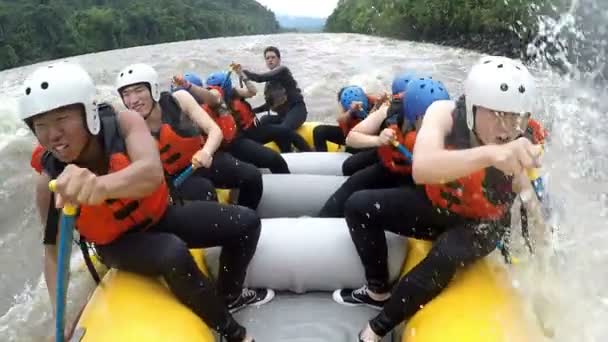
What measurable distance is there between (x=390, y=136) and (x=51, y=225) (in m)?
1.58

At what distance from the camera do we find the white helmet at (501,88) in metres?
2.16

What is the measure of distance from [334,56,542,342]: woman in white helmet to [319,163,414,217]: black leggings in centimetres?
85

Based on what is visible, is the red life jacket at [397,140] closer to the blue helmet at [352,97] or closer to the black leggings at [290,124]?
the blue helmet at [352,97]

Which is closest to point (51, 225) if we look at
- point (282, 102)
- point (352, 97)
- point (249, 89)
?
point (352, 97)

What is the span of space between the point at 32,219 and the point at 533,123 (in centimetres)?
497

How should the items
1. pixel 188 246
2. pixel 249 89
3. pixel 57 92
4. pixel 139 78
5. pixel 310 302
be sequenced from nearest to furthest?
pixel 57 92, pixel 188 246, pixel 310 302, pixel 139 78, pixel 249 89

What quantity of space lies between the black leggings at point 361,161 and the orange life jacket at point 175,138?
3.75ft

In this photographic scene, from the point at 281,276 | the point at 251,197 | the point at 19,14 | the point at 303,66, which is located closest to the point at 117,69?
the point at 303,66

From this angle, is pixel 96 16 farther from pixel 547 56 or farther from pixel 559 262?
pixel 559 262

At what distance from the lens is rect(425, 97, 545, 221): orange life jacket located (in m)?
2.34

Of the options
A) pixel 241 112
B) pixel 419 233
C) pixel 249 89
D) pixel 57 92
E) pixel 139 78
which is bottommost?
pixel 419 233

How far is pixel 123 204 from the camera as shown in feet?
7.42

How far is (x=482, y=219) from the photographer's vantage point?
2438 millimetres

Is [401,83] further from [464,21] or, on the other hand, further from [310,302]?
[464,21]
